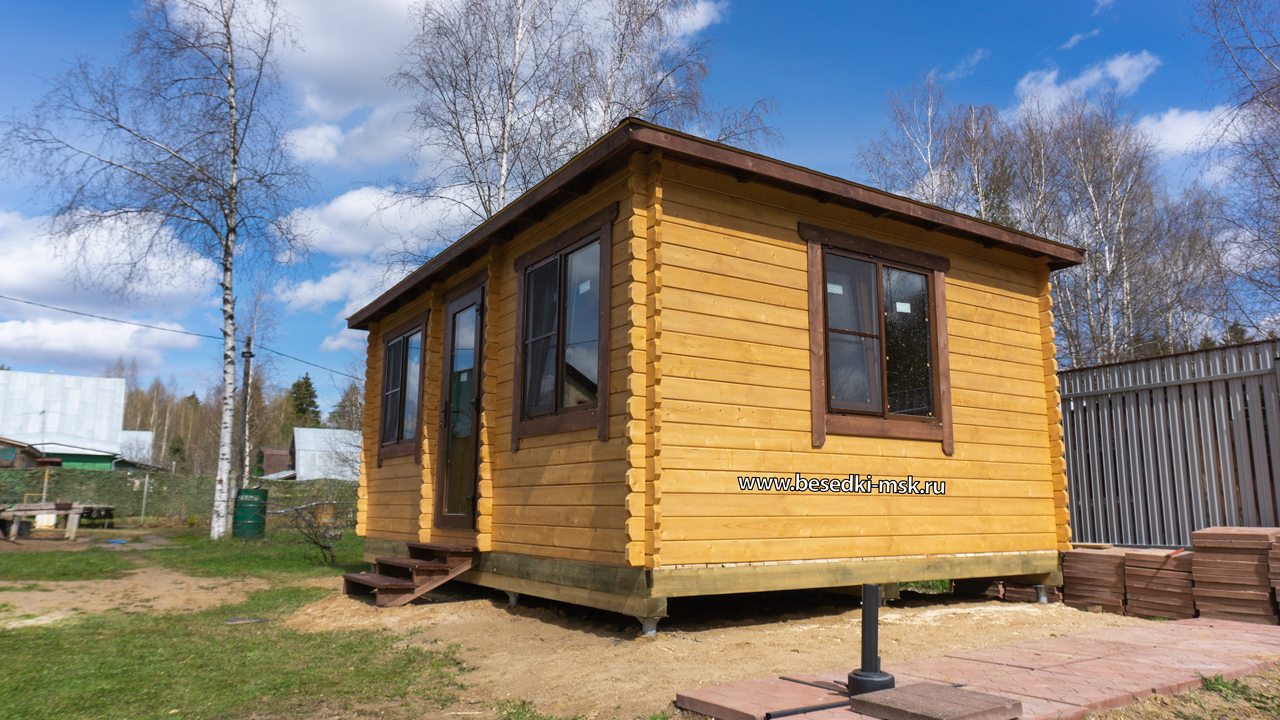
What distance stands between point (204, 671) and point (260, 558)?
8.69 meters

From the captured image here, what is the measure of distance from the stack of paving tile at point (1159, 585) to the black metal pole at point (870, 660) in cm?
450

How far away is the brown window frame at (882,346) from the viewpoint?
611 cm

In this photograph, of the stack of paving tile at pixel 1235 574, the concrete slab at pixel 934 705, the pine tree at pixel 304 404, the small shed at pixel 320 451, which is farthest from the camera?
the pine tree at pixel 304 404

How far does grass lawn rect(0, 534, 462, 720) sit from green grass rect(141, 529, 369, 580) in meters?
3.55

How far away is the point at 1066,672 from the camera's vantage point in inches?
154

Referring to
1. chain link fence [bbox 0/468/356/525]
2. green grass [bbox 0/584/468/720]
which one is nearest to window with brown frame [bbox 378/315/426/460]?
green grass [bbox 0/584/468/720]

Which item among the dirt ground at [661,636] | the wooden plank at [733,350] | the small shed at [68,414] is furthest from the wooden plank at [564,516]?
the small shed at [68,414]

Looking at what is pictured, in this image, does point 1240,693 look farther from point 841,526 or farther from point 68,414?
point 68,414

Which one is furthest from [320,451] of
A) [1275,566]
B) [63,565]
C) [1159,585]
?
[1275,566]

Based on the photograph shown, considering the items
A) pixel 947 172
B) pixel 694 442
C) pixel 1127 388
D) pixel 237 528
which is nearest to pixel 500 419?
pixel 694 442

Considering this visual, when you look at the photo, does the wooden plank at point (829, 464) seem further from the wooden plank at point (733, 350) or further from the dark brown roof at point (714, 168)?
the dark brown roof at point (714, 168)

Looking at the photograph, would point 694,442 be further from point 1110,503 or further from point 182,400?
point 182,400

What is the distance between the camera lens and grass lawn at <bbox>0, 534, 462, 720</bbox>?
3.95m

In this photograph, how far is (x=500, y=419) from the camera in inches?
285
